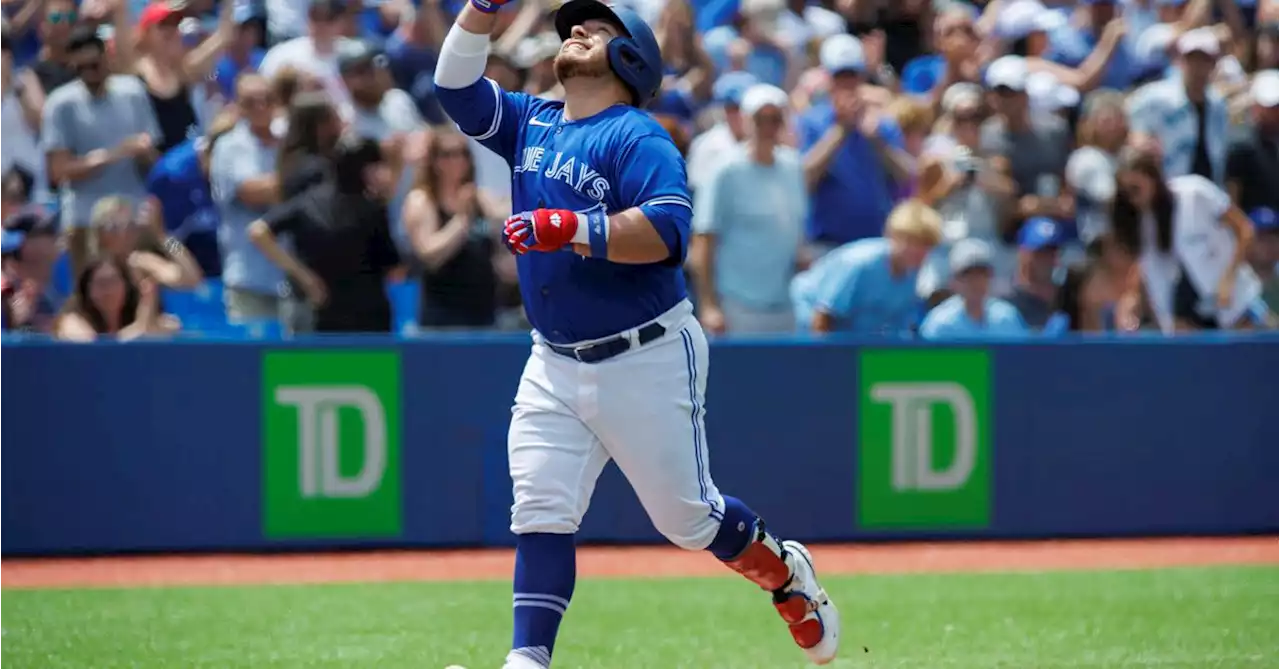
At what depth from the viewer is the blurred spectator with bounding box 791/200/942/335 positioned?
980 centimetres

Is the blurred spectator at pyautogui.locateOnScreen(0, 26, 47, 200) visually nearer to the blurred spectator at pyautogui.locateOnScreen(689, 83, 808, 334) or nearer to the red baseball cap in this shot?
the red baseball cap

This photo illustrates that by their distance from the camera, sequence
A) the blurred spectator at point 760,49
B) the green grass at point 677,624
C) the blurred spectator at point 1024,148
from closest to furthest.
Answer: the green grass at point 677,624
the blurred spectator at point 1024,148
the blurred spectator at point 760,49

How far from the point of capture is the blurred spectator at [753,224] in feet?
32.9

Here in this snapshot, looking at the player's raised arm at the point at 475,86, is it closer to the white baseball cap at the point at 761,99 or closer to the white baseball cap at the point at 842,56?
the white baseball cap at the point at 761,99

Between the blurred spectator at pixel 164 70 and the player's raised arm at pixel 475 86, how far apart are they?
18.8 feet

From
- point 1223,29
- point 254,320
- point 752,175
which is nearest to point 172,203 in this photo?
point 254,320

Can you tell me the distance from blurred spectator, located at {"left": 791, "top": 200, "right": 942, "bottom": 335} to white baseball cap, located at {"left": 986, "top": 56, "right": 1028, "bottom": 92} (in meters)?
1.78

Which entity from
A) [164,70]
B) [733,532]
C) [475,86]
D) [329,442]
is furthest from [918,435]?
[164,70]

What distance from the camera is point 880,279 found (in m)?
9.88

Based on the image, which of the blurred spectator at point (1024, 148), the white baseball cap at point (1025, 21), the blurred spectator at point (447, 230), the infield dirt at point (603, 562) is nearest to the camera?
the infield dirt at point (603, 562)

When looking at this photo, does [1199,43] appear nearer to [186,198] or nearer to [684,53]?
[684,53]

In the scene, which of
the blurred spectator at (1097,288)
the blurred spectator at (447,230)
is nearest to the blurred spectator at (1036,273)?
the blurred spectator at (1097,288)

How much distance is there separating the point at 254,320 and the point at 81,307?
101 centimetres

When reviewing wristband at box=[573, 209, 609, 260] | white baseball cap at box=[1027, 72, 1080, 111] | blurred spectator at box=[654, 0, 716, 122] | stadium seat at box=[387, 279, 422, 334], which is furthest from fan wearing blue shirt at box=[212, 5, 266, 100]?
wristband at box=[573, 209, 609, 260]
